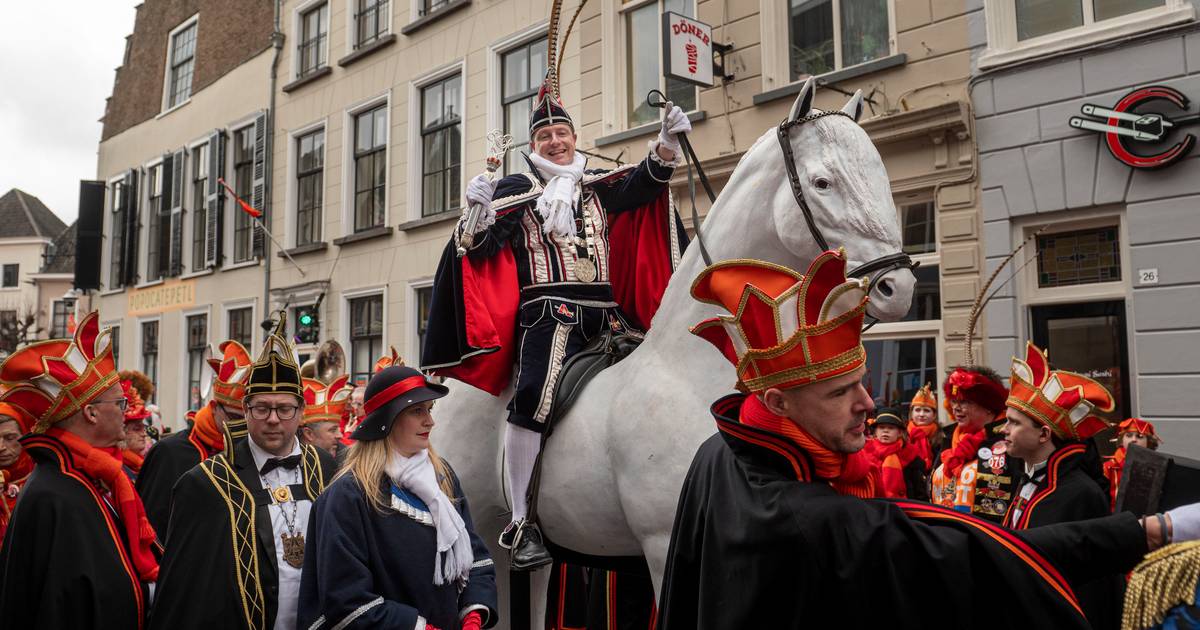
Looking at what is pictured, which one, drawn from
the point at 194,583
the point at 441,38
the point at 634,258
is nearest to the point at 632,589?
the point at 634,258

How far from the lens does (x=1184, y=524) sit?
81.8 inches

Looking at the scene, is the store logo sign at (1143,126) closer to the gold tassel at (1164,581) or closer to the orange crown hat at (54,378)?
the gold tassel at (1164,581)

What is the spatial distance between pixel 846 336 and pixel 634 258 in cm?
277

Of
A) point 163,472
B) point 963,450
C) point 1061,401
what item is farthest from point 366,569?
point 963,450

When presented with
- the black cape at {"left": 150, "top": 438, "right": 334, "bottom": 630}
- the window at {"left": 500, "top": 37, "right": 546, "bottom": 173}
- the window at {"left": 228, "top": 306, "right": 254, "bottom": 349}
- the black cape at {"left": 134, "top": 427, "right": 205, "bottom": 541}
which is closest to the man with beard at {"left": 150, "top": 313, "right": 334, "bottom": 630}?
the black cape at {"left": 150, "top": 438, "right": 334, "bottom": 630}

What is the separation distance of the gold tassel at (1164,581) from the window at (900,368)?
745 cm

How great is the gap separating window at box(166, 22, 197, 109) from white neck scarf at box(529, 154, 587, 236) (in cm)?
2190

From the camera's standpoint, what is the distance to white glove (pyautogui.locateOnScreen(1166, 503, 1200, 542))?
2080 mm

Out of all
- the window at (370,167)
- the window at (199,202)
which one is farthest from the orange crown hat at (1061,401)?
the window at (199,202)

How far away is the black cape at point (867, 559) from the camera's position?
1873 millimetres

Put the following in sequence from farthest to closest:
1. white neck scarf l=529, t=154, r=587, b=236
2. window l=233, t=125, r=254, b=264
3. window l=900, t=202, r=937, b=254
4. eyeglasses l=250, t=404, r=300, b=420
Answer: window l=233, t=125, r=254, b=264 < window l=900, t=202, r=937, b=254 < white neck scarf l=529, t=154, r=587, b=236 < eyeglasses l=250, t=404, r=300, b=420

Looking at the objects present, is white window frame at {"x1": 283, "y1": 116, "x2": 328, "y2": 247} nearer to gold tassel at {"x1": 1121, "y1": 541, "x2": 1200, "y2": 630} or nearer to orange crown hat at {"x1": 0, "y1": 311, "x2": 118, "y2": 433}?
orange crown hat at {"x1": 0, "y1": 311, "x2": 118, "y2": 433}

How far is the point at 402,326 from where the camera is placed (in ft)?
53.0

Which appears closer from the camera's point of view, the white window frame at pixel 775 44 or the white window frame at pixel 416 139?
the white window frame at pixel 775 44
